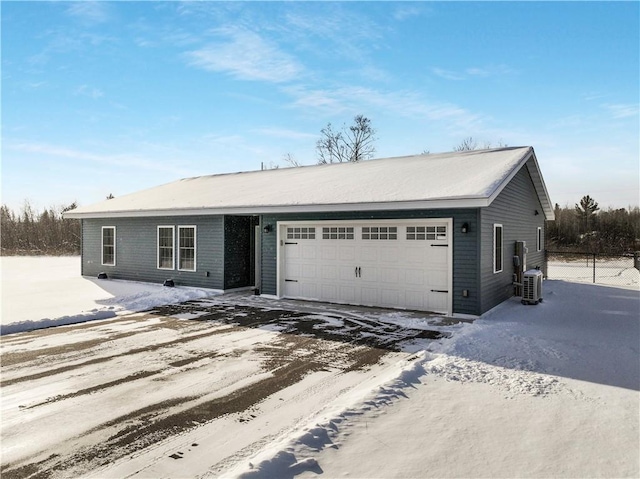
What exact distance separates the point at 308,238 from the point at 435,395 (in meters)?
6.98

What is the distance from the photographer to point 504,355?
5793mm

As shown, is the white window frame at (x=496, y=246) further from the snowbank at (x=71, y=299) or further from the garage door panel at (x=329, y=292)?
the snowbank at (x=71, y=299)

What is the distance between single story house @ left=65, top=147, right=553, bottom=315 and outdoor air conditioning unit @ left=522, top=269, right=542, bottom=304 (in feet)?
1.59

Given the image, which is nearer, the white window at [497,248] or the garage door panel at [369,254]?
the white window at [497,248]

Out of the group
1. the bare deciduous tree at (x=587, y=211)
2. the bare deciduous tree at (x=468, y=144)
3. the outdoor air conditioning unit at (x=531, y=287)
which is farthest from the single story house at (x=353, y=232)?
the bare deciduous tree at (x=468, y=144)

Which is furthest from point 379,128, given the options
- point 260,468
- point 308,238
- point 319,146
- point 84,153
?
point 260,468

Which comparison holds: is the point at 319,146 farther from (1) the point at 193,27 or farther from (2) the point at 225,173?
(1) the point at 193,27

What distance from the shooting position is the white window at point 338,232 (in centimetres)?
1027

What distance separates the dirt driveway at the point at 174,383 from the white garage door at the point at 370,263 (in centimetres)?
104

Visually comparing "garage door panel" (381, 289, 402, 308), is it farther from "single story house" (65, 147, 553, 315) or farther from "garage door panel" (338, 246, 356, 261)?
"garage door panel" (338, 246, 356, 261)

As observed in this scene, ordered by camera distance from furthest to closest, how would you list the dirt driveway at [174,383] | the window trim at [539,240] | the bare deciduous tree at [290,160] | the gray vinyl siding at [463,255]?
the bare deciduous tree at [290,160] → the window trim at [539,240] → the gray vinyl siding at [463,255] → the dirt driveway at [174,383]

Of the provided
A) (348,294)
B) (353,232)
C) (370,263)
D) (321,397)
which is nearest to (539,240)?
(370,263)

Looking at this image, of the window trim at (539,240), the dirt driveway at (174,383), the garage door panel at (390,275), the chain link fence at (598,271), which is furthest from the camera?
the chain link fence at (598,271)

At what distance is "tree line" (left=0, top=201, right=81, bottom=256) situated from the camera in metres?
29.7
